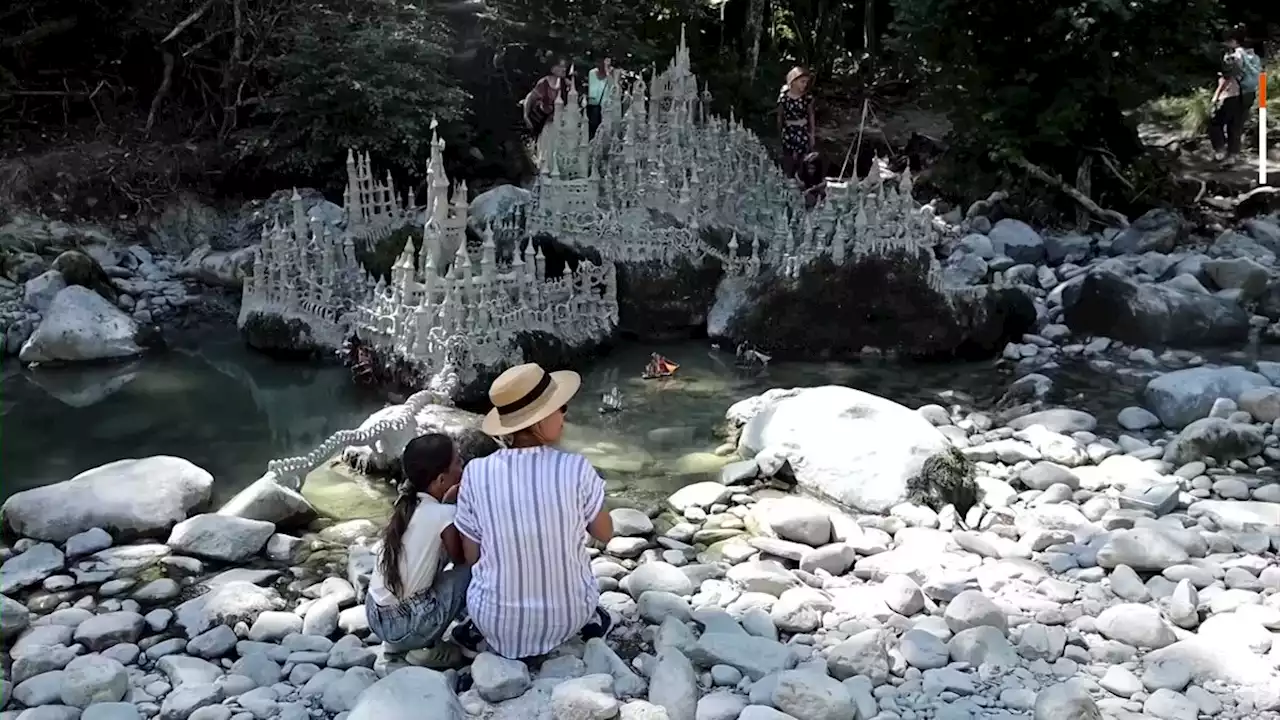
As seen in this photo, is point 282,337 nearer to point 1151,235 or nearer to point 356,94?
point 356,94

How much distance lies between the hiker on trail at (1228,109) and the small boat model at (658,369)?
10.2 meters

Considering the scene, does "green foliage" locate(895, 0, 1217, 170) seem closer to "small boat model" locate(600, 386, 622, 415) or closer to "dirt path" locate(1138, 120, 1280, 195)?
Result: "dirt path" locate(1138, 120, 1280, 195)

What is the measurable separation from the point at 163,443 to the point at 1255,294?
39.5 feet

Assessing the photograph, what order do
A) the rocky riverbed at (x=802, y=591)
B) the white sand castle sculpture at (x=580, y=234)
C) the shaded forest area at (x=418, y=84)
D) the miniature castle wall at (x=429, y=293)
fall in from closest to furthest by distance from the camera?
the rocky riverbed at (x=802, y=591) → the miniature castle wall at (x=429, y=293) → the white sand castle sculpture at (x=580, y=234) → the shaded forest area at (x=418, y=84)

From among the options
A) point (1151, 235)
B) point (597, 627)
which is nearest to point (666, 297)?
point (1151, 235)

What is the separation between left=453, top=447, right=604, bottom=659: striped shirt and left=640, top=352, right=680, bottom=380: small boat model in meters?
6.49

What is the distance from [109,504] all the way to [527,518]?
4.10 m

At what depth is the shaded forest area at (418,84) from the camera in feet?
52.7

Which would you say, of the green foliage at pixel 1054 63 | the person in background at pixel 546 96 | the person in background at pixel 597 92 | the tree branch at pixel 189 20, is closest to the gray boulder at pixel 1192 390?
the green foliage at pixel 1054 63

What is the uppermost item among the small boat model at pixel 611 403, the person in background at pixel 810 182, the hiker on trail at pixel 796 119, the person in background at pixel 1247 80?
the person in background at pixel 1247 80

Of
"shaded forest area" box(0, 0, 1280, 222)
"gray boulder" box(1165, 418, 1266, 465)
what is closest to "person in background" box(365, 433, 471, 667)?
"gray boulder" box(1165, 418, 1266, 465)

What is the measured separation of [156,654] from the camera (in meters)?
5.82

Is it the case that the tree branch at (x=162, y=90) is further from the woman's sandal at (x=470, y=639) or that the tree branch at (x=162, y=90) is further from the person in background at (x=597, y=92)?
the woman's sandal at (x=470, y=639)

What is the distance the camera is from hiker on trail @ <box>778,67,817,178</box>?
1409cm
